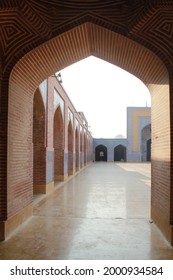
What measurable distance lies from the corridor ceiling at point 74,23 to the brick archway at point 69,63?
0.41ft

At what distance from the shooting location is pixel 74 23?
16.3ft

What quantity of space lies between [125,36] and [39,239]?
359 centimetres

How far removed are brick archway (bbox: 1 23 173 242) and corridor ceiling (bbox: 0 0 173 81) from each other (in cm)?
12

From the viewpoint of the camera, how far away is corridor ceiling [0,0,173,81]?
15.0 ft

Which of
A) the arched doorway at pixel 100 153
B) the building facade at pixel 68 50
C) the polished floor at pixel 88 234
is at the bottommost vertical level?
the polished floor at pixel 88 234

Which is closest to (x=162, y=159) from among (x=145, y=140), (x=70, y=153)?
(x=70, y=153)

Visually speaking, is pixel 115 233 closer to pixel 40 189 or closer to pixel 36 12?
pixel 36 12

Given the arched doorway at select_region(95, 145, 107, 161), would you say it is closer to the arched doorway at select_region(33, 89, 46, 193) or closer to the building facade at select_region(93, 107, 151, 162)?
the building facade at select_region(93, 107, 151, 162)

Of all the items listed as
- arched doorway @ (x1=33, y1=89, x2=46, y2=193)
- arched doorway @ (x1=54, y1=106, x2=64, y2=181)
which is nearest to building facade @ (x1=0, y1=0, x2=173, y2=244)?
arched doorway @ (x1=33, y1=89, x2=46, y2=193)

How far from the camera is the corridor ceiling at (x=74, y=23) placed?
15.0ft

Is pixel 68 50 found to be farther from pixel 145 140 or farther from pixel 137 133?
pixel 145 140

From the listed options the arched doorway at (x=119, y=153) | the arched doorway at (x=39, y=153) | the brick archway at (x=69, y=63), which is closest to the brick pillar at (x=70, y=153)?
the arched doorway at (x=39, y=153)

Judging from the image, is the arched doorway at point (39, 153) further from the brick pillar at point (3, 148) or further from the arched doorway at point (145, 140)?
the arched doorway at point (145, 140)

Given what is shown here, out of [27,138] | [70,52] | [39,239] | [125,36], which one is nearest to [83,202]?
[27,138]
